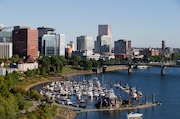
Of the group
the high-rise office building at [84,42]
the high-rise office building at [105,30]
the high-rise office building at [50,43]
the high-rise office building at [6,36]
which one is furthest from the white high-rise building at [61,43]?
the high-rise office building at [105,30]

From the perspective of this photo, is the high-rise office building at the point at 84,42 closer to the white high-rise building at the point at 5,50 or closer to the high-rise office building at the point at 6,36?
the high-rise office building at the point at 6,36

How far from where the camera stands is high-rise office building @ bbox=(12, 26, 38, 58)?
82.7ft

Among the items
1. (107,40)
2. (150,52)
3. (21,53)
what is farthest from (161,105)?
(107,40)

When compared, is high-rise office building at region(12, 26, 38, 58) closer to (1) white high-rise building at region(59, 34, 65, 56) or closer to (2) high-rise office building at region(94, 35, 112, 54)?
(1) white high-rise building at region(59, 34, 65, 56)

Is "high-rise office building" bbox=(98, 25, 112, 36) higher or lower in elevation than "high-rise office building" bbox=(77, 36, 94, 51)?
higher

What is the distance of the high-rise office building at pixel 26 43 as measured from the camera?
82.7ft

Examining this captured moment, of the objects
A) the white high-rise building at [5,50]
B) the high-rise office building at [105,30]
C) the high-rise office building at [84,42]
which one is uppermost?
the high-rise office building at [105,30]

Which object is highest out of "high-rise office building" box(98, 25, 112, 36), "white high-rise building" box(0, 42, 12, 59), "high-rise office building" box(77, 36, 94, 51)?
"high-rise office building" box(98, 25, 112, 36)

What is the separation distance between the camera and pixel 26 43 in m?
25.3

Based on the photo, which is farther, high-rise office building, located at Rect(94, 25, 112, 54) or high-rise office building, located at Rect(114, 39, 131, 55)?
high-rise office building, located at Rect(94, 25, 112, 54)

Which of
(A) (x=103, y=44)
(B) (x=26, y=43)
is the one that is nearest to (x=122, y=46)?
(A) (x=103, y=44)

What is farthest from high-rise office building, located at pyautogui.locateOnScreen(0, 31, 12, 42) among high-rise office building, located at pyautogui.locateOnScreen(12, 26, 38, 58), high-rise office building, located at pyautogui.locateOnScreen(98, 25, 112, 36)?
high-rise office building, located at pyautogui.locateOnScreen(98, 25, 112, 36)

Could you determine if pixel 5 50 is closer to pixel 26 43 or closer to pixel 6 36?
pixel 26 43

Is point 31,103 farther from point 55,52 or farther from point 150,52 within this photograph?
point 150,52
